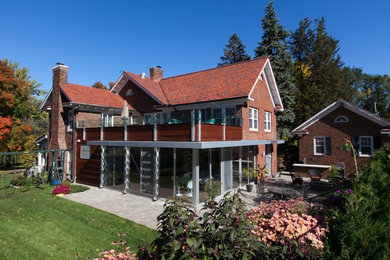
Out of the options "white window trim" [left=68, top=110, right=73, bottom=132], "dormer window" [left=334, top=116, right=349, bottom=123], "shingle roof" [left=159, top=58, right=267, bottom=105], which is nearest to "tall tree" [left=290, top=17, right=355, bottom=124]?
"dormer window" [left=334, top=116, right=349, bottom=123]

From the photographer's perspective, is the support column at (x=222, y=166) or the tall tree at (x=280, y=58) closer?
the support column at (x=222, y=166)

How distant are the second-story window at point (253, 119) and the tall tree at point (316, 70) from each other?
1470cm

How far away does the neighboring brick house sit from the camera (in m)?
18.9

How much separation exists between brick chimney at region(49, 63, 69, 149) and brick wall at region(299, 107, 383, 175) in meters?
22.6

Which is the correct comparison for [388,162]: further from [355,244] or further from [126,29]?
[126,29]

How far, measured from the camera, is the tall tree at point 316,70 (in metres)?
29.4

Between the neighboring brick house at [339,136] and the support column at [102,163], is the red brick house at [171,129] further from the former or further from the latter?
the neighboring brick house at [339,136]

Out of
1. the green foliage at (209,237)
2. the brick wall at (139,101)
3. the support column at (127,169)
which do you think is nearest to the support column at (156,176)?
the support column at (127,169)

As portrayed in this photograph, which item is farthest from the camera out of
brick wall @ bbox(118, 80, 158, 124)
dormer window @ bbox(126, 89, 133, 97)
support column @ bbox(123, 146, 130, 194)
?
dormer window @ bbox(126, 89, 133, 97)

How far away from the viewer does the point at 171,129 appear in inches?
477

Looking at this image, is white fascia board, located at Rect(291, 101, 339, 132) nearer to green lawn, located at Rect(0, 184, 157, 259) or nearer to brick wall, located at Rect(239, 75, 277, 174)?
brick wall, located at Rect(239, 75, 277, 174)

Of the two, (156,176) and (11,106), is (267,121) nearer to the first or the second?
(156,176)

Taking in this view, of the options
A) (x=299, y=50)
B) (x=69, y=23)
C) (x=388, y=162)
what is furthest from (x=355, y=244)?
(x=299, y=50)

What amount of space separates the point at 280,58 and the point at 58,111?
2505cm
